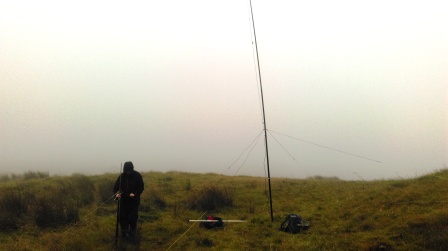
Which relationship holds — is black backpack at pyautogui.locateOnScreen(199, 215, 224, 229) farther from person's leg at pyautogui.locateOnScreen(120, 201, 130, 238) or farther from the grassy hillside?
person's leg at pyautogui.locateOnScreen(120, 201, 130, 238)

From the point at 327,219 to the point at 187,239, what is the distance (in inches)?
194

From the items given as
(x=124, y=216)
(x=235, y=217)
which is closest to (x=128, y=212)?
(x=124, y=216)

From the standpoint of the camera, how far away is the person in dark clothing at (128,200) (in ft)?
33.8

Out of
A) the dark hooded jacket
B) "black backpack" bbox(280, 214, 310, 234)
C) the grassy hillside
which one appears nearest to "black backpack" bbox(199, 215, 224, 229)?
the grassy hillside

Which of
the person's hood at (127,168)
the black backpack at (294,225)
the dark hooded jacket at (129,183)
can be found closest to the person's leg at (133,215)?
the dark hooded jacket at (129,183)

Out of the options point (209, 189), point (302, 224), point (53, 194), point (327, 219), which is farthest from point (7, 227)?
point (327, 219)

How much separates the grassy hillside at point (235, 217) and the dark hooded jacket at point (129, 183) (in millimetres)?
1462

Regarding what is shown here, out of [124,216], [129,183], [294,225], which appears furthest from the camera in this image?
[294,225]

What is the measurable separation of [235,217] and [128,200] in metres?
4.67

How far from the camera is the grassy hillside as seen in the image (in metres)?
8.96

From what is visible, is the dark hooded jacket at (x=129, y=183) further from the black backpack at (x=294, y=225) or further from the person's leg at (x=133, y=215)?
the black backpack at (x=294, y=225)

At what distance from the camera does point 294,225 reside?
10734 mm

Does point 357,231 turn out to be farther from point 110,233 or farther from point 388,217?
point 110,233

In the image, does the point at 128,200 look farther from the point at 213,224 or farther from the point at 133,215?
the point at 213,224
